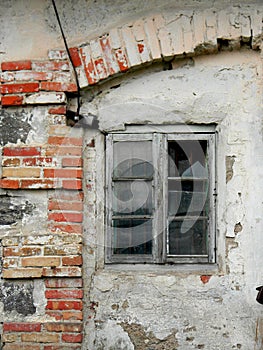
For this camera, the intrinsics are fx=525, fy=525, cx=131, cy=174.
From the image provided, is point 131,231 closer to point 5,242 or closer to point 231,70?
point 5,242

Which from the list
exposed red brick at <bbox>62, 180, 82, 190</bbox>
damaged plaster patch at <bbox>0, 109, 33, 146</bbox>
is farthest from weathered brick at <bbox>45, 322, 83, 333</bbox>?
damaged plaster patch at <bbox>0, 109, 33, 146</bbox>

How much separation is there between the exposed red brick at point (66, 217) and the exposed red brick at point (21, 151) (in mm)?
447

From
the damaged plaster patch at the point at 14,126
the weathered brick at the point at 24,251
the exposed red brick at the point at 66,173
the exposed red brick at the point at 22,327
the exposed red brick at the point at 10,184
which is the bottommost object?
the exposed red brick at the point at 22,327

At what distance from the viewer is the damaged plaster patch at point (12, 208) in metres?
3.69

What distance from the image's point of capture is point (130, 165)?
3.81 m

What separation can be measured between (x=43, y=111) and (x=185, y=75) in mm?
1041

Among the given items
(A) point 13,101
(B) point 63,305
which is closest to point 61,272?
(B) point 63,305

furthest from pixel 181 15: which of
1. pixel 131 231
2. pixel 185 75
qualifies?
pixel 131 231

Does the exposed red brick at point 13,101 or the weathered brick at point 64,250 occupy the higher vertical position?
the exposed red brick at point 13,101

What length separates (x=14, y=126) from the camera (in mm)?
3705

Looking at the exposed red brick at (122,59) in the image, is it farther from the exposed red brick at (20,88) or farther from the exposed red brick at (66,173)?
the exposed red brick at (66,173)

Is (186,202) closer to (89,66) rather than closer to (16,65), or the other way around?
(89,66)

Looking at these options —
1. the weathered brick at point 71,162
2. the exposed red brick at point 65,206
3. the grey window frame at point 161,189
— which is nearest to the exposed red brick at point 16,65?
the weathered brick at point 71,162

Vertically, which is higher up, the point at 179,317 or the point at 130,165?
the point at 130,165
